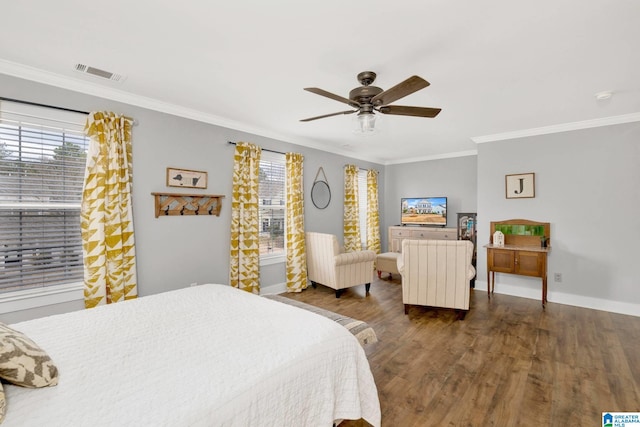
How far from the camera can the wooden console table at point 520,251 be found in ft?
12.8

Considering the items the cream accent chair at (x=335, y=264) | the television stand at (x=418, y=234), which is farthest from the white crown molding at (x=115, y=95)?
the television stand at (x=418, y=234)

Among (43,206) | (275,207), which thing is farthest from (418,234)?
(43,206)

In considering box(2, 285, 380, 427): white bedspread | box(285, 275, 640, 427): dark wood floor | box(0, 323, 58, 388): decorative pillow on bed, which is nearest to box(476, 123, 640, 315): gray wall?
box(285, 275, 640, 427): dark wood floor

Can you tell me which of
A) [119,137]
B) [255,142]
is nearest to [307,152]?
[255,142]

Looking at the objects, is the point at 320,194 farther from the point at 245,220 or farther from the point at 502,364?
the point at 502,364

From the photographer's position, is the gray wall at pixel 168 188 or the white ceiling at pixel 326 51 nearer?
the white ceiling at pixel 326 51

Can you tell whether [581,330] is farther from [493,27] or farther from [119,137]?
[119,137]

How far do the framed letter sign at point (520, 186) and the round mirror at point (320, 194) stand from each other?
9.36 ft

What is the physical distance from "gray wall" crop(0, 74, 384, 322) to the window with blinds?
18 centimetres

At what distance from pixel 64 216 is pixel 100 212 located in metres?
0.32

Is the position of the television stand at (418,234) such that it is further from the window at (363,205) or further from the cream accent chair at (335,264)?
the cream accent chair at (335,264)

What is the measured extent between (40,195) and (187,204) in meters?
1.26

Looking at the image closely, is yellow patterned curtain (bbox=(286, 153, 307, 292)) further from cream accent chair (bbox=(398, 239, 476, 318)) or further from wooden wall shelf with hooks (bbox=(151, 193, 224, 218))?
cream accent chair (bbox=(398, 239, 476, 318))

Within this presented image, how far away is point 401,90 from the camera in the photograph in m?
2.00
